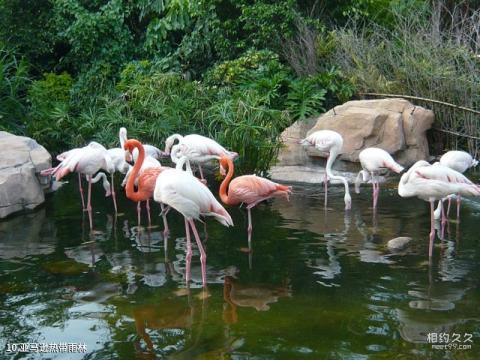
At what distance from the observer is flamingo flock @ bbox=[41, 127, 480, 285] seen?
5285 millimetres

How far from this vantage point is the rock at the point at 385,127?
973 cm

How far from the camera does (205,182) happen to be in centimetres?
737

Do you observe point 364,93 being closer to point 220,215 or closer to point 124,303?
point 220,215

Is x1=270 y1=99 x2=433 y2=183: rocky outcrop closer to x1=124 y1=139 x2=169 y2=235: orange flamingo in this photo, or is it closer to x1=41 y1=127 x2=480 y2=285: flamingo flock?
x1=41 y1=127 x2=480 y2=285: flamingo flock

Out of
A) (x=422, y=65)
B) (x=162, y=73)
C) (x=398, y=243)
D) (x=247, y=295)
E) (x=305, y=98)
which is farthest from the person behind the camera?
(x=162, y=73)

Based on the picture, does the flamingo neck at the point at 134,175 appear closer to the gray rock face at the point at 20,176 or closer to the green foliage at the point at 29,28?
the gray rock face at the point at 20,176

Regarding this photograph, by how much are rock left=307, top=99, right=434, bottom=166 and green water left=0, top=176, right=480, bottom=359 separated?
232 centimetres

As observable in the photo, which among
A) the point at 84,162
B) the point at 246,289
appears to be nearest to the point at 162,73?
the point at 84,162

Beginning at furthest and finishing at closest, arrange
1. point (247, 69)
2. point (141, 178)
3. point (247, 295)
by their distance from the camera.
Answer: point (247, 69) < point (141, 178) < point (247, 295)

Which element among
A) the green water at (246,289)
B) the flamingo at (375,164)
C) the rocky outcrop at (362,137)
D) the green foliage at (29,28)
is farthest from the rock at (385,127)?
the green foliage at (29,28)

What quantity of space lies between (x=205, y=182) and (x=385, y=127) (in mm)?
3579

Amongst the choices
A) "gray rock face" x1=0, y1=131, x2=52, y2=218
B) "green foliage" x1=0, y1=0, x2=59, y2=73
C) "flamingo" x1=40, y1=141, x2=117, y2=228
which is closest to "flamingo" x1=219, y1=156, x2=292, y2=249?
"flamingo" x1=40, y1=141, x2=117, y2=228

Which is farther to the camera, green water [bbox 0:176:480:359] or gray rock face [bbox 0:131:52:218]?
gray rock face [bbox 0:131:52:218]

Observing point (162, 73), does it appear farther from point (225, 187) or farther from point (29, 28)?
Answer: point (225, 187)
